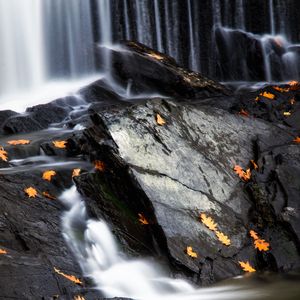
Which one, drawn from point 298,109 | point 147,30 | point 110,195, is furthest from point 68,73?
point 110,195

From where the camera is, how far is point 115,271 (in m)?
4.20

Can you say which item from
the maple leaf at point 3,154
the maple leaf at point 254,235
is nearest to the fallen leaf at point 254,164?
the maple leaf at point 254,235

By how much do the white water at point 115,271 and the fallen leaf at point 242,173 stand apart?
1.51m

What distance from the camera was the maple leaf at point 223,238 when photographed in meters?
4.52

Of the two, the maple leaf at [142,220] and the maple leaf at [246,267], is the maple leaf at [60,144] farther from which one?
the maple leaf at [246,267]

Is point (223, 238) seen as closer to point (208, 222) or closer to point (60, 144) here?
point (208, 222)

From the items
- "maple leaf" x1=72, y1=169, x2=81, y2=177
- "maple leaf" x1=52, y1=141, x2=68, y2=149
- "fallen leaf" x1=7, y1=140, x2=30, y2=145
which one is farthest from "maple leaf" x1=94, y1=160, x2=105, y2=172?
"fallen leaf" x1=7, y1=140, x2=30, y2=145

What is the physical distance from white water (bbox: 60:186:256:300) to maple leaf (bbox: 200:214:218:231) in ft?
2.21

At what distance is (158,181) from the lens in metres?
4.76

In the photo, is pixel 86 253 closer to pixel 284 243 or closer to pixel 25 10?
pixel 284 243

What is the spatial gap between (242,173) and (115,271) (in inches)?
73.7

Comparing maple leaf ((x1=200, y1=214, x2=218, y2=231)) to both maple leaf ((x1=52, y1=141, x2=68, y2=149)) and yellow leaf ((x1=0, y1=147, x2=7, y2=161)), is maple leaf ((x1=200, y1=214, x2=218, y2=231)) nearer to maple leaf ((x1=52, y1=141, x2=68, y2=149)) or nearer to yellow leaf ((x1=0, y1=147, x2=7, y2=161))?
maple leaf ((x1=52, y1=141, x2=68, y2=149))

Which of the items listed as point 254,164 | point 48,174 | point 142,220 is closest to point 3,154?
point 48,174

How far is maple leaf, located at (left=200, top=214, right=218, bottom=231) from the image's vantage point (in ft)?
15.0
